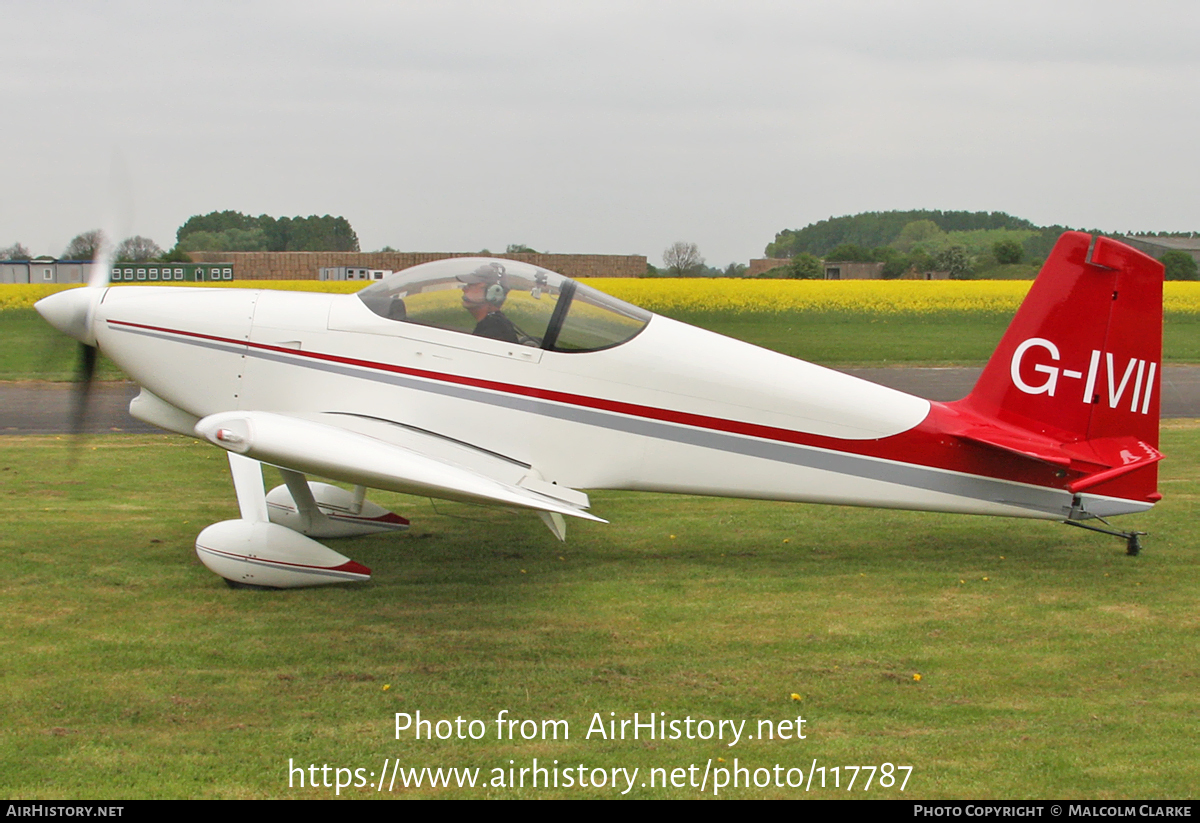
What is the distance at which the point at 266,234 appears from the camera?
41.9 meters

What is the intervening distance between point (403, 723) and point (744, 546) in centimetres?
357

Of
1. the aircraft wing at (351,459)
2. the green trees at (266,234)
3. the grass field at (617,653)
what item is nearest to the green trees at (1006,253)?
the green trees at (266,234)

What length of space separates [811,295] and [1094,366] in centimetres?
2559

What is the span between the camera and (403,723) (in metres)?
4.19

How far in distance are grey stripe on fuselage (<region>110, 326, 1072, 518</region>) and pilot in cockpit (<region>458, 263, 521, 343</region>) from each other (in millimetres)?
378

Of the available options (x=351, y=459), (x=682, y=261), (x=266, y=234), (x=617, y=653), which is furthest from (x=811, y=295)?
(x=351, y=459)

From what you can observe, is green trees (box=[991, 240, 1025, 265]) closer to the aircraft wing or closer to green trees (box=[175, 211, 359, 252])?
green trees (box=[175, 211, 359, 252])

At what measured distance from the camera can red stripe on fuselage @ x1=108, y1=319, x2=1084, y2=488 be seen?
20.1ft

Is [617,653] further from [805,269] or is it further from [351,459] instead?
[805,269]

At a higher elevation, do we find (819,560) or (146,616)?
(819,560)
